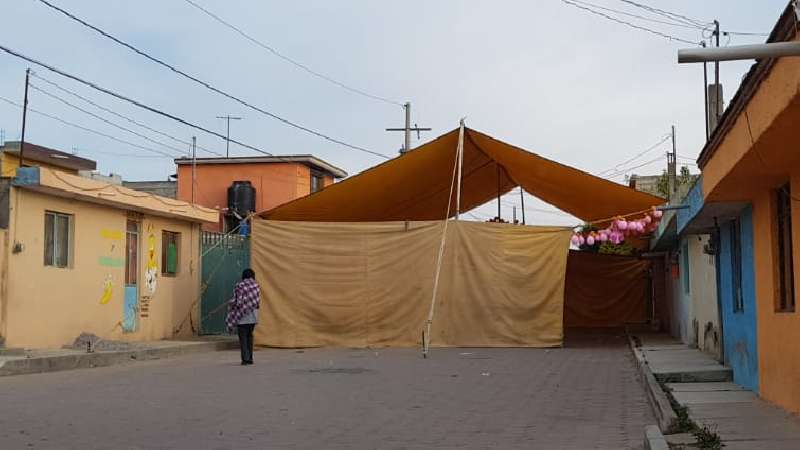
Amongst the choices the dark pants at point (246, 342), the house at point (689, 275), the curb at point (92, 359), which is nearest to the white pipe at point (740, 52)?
the house at point (689, 275)

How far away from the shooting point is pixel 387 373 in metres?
14.4

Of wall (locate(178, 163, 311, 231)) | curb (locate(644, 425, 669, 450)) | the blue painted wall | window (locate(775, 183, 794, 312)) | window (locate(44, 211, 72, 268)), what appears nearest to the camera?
curb (locate(644, 425, 669, 450))

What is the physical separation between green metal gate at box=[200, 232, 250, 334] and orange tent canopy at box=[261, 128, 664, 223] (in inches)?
123

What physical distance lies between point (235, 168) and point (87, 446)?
134 feet

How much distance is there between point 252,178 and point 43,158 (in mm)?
21339

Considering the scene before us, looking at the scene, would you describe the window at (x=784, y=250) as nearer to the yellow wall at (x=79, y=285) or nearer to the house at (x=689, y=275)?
the house at (x=689, y=275)

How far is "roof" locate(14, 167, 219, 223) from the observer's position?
15984 millimetres

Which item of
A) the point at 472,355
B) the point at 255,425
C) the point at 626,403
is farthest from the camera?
the point at 472,355

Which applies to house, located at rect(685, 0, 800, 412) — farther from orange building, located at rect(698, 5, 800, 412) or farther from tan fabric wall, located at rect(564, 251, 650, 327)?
tan fabric wall, located at rect(564, 251, 650, 327)

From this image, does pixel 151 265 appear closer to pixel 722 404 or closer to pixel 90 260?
pixel 90 260

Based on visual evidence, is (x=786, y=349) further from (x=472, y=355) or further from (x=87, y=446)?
(x=472, y=355)

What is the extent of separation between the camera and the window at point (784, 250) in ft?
30.0

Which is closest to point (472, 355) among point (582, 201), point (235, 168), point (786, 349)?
point (582, 201)

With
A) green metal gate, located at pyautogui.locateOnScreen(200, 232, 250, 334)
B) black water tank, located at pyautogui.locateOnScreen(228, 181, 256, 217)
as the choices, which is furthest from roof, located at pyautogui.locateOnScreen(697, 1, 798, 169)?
black water tank, located at pyautogui.locateOnScreen(228, 181, 256, 217)
